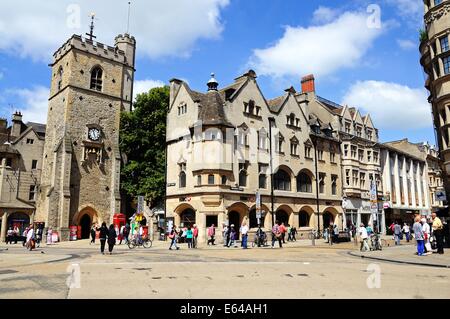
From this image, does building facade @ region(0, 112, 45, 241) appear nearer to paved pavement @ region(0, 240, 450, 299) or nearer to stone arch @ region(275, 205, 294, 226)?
stone arch @ region(275, 205, 294, 226)

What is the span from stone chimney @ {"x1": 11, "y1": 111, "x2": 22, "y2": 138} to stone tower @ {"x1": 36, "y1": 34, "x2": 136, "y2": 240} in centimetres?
545

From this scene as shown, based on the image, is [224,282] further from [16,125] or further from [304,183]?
[16,125]

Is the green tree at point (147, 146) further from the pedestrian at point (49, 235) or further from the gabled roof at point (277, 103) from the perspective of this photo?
the gabled roof at point (277, 103)

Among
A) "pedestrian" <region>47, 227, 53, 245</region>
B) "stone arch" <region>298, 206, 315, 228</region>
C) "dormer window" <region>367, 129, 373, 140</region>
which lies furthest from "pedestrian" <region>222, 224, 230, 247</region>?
"dormer window" <region>367, 129, 373, 140</region>

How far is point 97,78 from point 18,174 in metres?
14.4

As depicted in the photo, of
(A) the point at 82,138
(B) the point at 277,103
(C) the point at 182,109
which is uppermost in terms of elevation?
(B) the point at 277,103

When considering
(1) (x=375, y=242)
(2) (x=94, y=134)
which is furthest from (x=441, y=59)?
(2) (x=94, y=134)

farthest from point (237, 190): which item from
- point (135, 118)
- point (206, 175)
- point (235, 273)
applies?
point (235, 273)

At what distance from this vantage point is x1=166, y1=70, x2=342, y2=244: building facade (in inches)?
1251

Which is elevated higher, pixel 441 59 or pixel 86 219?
pixel 441 59

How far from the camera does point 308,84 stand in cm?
4828

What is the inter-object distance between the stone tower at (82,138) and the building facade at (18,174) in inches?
109
